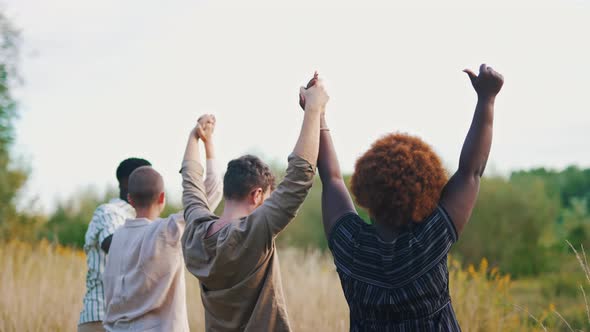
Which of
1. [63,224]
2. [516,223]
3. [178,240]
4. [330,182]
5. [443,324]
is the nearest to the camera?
[443,324]

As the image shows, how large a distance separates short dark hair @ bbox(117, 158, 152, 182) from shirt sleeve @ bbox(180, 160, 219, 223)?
116 cm

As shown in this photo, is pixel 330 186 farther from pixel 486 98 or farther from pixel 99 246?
pixel 99 246

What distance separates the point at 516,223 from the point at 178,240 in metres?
11.8

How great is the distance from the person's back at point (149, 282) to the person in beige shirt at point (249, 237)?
0.50 meters

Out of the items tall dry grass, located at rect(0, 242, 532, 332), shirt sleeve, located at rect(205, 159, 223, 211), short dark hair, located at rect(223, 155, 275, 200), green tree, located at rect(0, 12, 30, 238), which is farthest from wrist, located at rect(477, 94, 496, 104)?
green tree, located at rect(0, 12, 30, 238)

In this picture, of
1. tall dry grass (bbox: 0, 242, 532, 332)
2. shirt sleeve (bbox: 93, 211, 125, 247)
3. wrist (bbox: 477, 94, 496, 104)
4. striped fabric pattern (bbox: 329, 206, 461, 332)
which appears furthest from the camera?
tall dry grass (bbox: 0, 242, 532, 332)

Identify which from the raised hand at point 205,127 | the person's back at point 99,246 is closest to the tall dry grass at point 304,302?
the person's back at point 99,246

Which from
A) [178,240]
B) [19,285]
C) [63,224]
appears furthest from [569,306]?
[63,224]

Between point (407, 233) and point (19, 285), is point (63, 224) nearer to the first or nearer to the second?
point (19, 285)

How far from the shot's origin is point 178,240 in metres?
3.51

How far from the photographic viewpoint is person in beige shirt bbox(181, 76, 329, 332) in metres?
2.65

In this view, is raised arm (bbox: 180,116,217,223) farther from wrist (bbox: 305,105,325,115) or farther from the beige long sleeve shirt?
wrist (bbox: 305,105,325,115)

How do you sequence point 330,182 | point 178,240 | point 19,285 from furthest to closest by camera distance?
point 19,285
point 178,240
point 330,182

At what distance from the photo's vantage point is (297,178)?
263 centimetres
